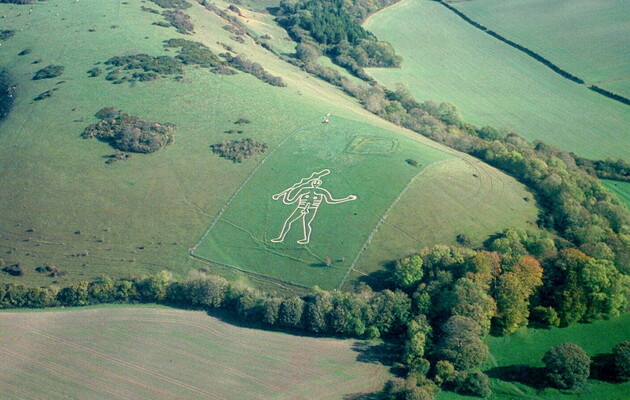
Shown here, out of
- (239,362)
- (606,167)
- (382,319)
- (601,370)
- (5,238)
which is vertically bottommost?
(5,238)

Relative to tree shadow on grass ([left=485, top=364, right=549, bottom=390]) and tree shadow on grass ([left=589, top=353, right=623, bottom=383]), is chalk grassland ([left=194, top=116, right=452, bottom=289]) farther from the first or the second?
tree shadow on grass ([left=589, top=353, right=623, bottom=383])

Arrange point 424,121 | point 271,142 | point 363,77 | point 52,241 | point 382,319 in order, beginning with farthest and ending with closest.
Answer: point 363,77 → point 424,121 → point 271,142 → point 52,241 → point 382,319

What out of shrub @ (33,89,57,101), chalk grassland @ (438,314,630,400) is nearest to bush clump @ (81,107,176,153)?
shrub @ (33,89,57,101)

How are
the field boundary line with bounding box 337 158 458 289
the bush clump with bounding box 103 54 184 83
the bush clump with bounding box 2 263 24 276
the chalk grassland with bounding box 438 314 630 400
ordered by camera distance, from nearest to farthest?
1. the chalk grassland with bounding box 438 314 630 400
2. the bush clump with bounding box 2 263 24 276
3. the field boundary line with bounding box 337 158 458 289
4. the bush clump with bounding box 103 54 184 83

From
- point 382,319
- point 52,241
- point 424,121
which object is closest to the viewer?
point 382,319

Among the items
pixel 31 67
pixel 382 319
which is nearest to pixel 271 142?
pixel 382 319

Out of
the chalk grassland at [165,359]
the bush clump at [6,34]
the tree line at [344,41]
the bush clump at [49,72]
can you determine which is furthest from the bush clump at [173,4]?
the chalk grassland at [165,359]

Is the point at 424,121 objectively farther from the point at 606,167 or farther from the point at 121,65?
the point at 121,65
